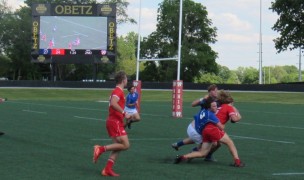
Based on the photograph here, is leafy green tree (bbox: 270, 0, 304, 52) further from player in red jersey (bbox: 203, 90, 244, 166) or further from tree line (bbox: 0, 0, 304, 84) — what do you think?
player in red jersey (bbox: 203, 90, 244, 166)

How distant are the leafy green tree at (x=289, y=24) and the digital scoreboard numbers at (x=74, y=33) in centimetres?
2031

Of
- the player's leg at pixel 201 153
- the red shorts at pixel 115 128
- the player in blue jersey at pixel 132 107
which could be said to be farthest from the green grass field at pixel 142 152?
the red shorts at pixel 115 128

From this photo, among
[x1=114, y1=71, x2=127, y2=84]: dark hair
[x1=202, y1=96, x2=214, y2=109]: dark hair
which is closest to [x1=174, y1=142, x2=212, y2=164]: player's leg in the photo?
[x1=202, y1=96, x2=214, y2=109]: dark hair

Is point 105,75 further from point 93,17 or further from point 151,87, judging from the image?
point 93,17

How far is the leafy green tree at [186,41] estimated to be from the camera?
3469 inches

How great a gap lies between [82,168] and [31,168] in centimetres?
86

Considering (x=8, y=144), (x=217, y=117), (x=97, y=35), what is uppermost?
(x=97, y=35)

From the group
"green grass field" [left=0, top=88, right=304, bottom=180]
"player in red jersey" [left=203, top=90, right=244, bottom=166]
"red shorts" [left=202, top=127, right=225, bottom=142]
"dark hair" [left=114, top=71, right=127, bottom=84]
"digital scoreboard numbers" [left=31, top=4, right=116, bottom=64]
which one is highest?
"digital scoreboard numbers" [left=31, top=4, right=116, bottom=64]

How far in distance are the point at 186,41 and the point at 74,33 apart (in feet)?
132

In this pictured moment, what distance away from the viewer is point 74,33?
2014 inches

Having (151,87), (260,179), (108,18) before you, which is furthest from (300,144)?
(151,87)

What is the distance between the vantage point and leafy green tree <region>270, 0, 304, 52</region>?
200ft

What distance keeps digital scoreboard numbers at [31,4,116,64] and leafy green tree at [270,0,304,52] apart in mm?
20306

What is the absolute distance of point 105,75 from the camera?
9544cm
